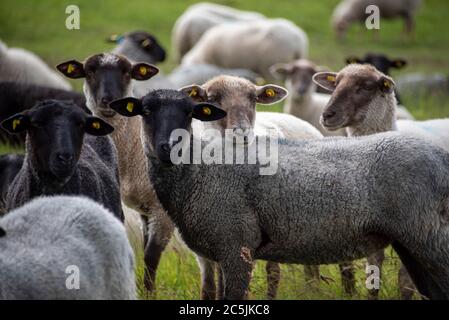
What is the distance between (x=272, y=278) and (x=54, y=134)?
2.05 m

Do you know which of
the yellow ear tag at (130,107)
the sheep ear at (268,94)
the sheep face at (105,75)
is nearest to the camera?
the yellow ear tag at (130,107)

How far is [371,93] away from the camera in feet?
24.5

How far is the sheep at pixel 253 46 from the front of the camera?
749 inches

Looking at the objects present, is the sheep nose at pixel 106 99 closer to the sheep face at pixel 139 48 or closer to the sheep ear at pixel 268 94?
the sheep ear at pixel 268 94

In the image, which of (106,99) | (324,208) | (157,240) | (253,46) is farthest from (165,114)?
(253,46)

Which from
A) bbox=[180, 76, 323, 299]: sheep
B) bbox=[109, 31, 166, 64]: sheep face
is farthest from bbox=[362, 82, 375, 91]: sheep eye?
bbox=[109, 31, 166, 64]: sheep face

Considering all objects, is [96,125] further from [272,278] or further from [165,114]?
[272,278]

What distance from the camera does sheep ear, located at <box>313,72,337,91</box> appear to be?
25.8 feet

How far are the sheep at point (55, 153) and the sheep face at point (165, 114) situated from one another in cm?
30

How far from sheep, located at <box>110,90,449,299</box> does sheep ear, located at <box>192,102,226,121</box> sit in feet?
0.12

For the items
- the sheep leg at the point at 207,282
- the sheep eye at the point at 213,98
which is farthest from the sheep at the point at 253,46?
the sheep leg at the point at 207,282

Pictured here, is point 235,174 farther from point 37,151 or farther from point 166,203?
point 37,151

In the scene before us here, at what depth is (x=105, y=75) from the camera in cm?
744
